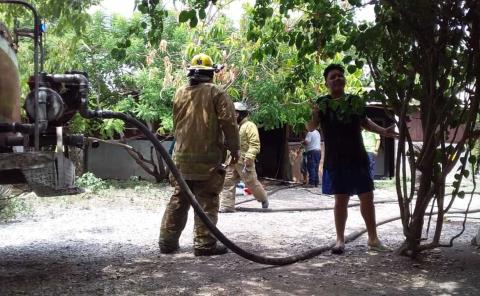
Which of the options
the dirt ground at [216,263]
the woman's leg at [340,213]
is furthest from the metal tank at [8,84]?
the woman's leg at [340,213]

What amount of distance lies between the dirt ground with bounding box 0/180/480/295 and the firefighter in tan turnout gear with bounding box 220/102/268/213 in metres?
0.56

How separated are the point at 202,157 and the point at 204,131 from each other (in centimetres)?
25

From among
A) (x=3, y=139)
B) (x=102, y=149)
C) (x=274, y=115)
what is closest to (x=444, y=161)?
(x=3, y=139)

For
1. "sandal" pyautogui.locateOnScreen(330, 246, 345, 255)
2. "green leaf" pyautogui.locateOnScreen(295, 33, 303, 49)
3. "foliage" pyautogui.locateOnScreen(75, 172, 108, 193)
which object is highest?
"green leaf" pyautogui.locateOnScreen(295, 33, 303, 49)

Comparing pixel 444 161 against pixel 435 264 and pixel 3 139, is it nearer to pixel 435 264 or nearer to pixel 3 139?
pixel 435 264

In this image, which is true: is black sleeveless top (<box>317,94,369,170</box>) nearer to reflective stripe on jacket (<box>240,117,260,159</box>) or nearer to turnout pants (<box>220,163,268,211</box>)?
turnout pants (<box>220,163,268,211</box>)

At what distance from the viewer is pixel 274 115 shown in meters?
12.1

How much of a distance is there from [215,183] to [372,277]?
1.75 meters

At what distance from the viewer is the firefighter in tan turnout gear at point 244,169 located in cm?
825

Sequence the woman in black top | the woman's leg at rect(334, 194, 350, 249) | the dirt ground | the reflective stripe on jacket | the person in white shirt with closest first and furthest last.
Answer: the dirt ground → the woman in black top → the woman's leg at rect(334, 194, 350, 249) → the reflective stripe on jacket → the person in white shirt

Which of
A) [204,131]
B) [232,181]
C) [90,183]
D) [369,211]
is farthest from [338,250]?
[90,183]

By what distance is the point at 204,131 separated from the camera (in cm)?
519

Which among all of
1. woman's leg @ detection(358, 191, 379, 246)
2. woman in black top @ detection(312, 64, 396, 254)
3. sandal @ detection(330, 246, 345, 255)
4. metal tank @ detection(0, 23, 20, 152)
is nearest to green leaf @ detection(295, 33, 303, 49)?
woman in black top @ detection(312, 64, 396, 254)

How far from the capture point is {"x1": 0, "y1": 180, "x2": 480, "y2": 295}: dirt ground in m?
3.98
